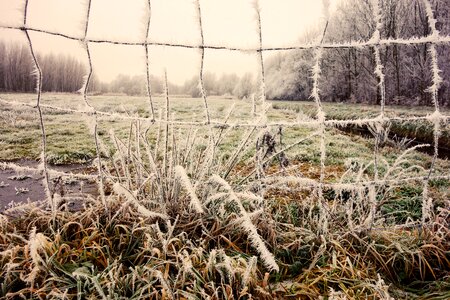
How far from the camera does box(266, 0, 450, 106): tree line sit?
12.5 m

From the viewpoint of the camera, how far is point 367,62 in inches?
726

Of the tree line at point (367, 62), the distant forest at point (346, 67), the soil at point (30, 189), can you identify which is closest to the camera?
the soil at point (30, 189)

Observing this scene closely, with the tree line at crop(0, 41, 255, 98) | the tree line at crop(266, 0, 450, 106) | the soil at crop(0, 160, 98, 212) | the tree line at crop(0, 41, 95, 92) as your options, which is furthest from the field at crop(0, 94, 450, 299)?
the tree line at crop(266, 0, 450, 106)

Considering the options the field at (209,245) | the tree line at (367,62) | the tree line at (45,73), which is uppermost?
the tree line at (367,62)

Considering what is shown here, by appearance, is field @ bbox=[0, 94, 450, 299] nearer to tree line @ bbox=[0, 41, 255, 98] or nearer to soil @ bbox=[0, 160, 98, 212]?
soil @ bbox=[0, 160, 98, 212]

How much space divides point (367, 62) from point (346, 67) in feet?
6.20

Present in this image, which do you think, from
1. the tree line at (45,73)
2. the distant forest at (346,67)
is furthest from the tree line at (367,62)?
the tree line at (45,73)

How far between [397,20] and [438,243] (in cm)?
1401

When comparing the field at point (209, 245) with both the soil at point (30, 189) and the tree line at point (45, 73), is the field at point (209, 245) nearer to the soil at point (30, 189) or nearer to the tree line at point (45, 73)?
the soil at point (30, 189)

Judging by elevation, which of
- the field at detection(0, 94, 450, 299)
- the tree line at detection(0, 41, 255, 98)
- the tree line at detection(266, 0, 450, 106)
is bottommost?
the field at detection(0, 94, 450, 299)

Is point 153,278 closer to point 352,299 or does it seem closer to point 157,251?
point 157,251

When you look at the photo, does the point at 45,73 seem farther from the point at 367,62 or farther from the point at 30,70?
the point at 367,62

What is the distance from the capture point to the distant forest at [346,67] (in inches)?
131

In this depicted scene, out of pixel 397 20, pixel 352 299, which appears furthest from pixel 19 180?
pixel 397 20
